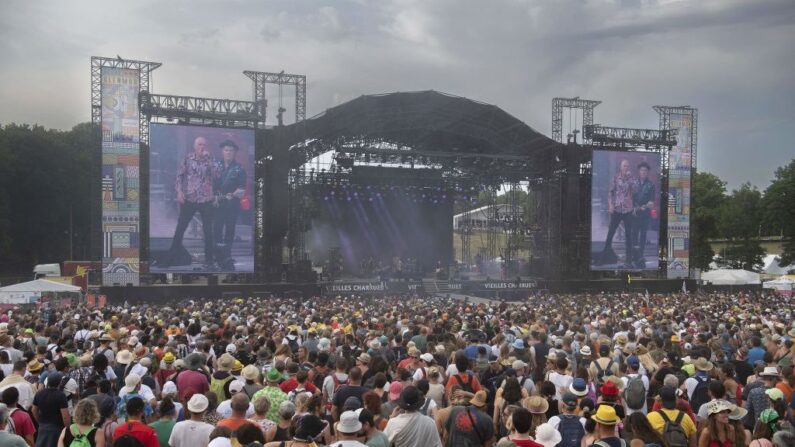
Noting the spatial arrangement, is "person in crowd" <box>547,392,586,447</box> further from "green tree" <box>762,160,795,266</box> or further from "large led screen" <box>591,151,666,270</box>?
"green tree" <box>762,160,795,266</box>

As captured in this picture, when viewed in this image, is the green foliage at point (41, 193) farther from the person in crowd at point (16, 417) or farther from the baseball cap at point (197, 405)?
the baseball cap at point (197, 405)

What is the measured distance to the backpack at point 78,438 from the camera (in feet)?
16.6

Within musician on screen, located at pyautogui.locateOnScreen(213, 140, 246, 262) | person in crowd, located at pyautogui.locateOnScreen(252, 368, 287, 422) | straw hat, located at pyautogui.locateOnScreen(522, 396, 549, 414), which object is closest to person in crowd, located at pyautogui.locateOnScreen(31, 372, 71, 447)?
person in crowd, located at pyautogui.locateOnScreen(252, 368, 287, 422)

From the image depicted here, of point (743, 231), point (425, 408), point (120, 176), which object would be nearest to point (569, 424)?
point (425, 408)

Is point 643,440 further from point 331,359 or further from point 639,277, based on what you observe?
point 639,277

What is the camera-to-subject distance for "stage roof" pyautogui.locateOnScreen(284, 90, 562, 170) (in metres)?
30.3

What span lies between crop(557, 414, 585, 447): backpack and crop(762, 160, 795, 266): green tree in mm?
55710

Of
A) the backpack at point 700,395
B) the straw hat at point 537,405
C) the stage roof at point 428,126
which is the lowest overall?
the backpack at point 700,395

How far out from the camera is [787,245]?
A: 5312cm

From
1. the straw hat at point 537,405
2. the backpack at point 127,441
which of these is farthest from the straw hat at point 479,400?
the backpack at point 127,441

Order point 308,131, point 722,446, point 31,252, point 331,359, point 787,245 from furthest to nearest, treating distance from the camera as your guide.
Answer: point 787,245
point 31,252
point 308,131
point 331,359
point 722,446

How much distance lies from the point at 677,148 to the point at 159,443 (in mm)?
36326

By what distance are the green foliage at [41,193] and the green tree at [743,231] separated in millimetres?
54903

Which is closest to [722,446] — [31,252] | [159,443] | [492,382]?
[492,382]
